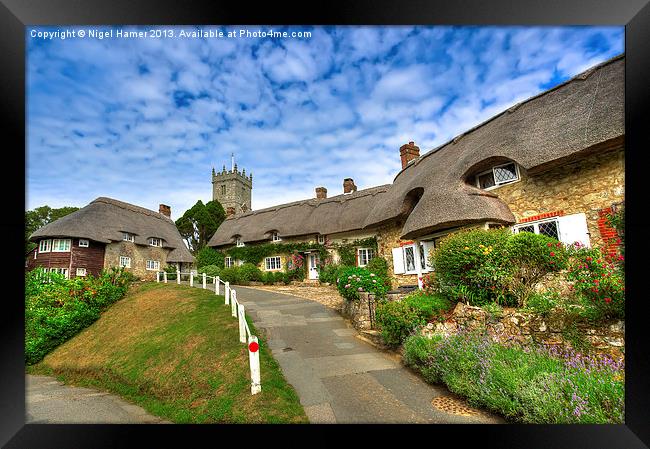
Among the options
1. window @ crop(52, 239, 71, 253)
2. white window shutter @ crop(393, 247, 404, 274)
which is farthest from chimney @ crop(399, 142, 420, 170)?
window @ crop(52, 239, 71, 253)

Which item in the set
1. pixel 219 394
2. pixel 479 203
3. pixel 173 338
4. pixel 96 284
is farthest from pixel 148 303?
pixel 479 203

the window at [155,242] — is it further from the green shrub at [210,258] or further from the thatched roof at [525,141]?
the thatched roof at [525,141]

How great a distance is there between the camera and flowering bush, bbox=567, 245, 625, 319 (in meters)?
4.49

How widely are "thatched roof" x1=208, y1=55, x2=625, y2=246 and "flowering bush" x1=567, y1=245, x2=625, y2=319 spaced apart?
303 centimetres

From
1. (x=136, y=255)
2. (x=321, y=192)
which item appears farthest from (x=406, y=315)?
(x=136, y=255)

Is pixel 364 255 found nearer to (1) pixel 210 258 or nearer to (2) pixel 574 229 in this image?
(2) pixel 574 229

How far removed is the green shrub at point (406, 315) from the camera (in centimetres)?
641

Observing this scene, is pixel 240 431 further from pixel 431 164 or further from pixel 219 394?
pixel 431 164

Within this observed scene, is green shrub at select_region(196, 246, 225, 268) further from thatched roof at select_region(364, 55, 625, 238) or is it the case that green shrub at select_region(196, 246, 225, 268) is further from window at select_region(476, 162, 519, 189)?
window at select_region(476, 162, 519, 189)

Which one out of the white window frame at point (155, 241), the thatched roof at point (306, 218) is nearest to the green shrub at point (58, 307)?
the thatched roof at point (306, 218)

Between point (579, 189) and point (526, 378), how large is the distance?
6.62 metres

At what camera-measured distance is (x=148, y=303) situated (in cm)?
1330
